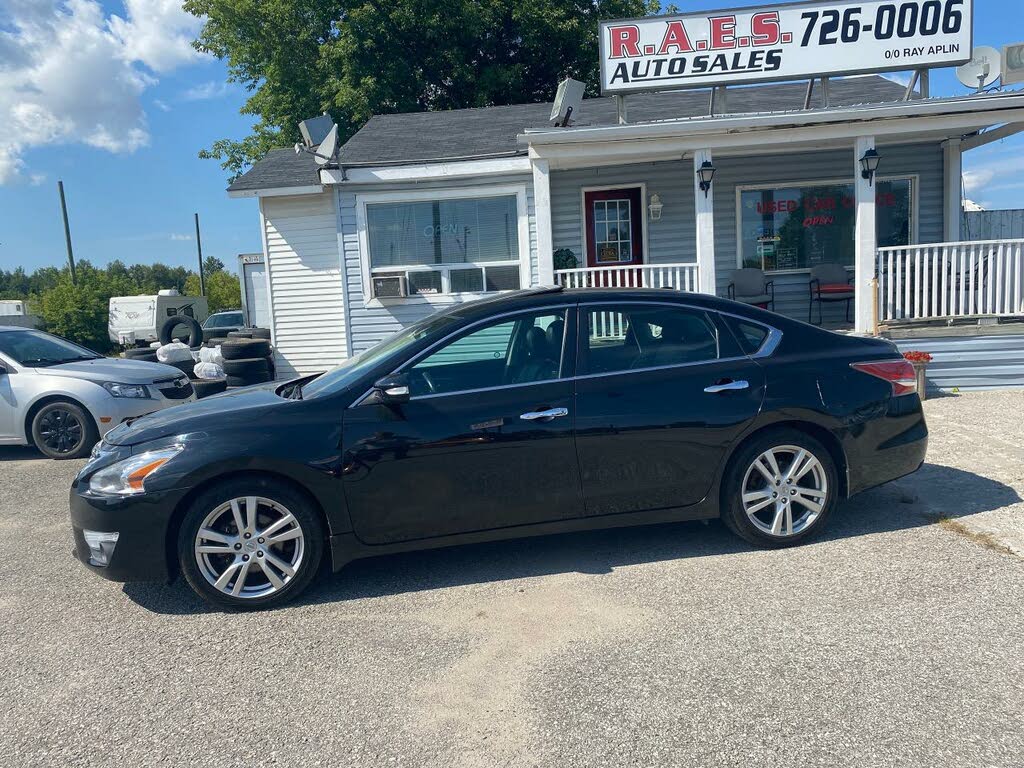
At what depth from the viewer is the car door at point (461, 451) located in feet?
12.7

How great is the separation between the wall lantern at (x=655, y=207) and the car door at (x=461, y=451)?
319 inches

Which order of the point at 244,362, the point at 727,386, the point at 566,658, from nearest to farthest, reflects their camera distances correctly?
1. the point at 566,658
2. the point at 727,386
3. the point at 244,362

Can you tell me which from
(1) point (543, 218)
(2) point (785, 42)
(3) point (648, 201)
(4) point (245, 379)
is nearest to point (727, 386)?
(1) point (543, 218)

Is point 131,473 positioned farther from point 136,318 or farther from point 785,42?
point 136,318

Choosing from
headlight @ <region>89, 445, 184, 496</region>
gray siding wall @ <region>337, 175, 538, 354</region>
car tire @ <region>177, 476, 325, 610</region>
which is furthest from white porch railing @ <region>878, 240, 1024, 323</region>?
headlight @ <region>89, 445, 184, 496</region>

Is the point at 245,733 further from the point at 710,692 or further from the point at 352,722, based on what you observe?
the point at 710,692

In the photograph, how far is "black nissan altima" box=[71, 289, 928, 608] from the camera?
12.4ft

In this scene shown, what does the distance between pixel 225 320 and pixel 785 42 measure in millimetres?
22058

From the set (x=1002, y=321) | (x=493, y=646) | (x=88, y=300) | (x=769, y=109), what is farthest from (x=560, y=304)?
(x=88, y=300)

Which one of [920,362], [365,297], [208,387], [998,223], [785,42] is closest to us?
[920,362]

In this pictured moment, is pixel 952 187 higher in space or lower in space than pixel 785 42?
lower

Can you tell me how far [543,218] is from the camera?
10156 mm

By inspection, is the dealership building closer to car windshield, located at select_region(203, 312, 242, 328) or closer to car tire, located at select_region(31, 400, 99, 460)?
car tire, located at select_region(31, 400, 99, 460)

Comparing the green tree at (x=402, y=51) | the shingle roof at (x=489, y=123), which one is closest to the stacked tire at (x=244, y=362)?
the shingle roof at (x=489, y=123)
